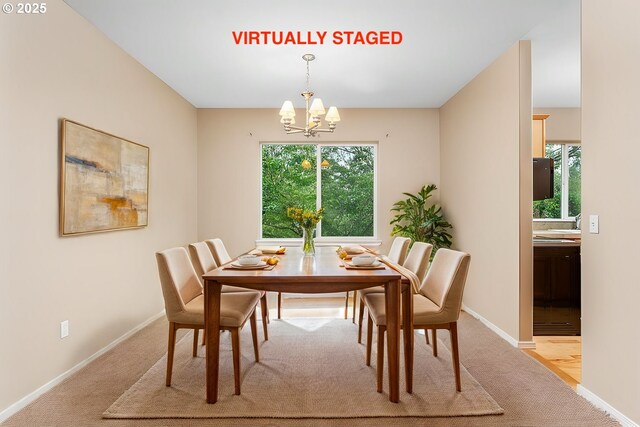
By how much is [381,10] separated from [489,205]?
2123 millimetres

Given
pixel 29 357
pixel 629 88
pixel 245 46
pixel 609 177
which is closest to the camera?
pixel 629 88

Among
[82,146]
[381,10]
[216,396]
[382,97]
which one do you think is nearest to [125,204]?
[82,146]

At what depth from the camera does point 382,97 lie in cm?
492

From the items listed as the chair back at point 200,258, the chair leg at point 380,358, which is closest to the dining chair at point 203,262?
the chair back at point 200,258

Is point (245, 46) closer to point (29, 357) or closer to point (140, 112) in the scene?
point (140, 112)

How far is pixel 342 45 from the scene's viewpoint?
338 cm

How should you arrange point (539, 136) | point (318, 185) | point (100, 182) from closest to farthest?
point (100, 182)
point (539, 136)
point (318, 185)

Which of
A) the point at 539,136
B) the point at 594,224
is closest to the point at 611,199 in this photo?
the point at 594,224

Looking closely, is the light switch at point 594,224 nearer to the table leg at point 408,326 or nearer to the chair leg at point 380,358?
the table leg at point 408,326

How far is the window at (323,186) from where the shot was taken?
220 inches

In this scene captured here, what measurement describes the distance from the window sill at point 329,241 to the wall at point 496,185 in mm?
1150

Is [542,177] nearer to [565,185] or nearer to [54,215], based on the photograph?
[565,185]

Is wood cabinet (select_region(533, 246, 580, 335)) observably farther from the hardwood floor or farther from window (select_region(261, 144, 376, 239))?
window (select_region(261, 144, 376, 239))

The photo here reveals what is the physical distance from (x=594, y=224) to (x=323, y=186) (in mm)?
3675
